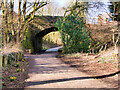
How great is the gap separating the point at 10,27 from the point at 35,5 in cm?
331

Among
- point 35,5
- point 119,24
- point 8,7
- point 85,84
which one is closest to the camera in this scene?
point 85,84

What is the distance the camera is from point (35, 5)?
15.1 meters

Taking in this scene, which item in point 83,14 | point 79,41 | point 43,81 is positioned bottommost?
point 43,81

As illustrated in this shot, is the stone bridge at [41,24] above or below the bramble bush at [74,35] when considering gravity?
above

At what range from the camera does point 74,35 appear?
497 inches

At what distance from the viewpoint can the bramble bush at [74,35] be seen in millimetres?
12789

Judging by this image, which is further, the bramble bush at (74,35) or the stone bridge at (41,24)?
the stone bridge at (41,24)

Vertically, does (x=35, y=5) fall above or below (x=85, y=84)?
above

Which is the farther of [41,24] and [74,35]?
[41,24]

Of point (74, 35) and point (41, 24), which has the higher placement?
point (41, 24)

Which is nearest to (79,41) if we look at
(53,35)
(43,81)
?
(43,81)

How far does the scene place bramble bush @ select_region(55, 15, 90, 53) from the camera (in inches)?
504

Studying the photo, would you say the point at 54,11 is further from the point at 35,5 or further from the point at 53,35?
the point at 53,35

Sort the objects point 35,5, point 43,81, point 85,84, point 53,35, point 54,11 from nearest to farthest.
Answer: point 85,84, point 43,81, point 35,5, point 54,11, point 53,35
